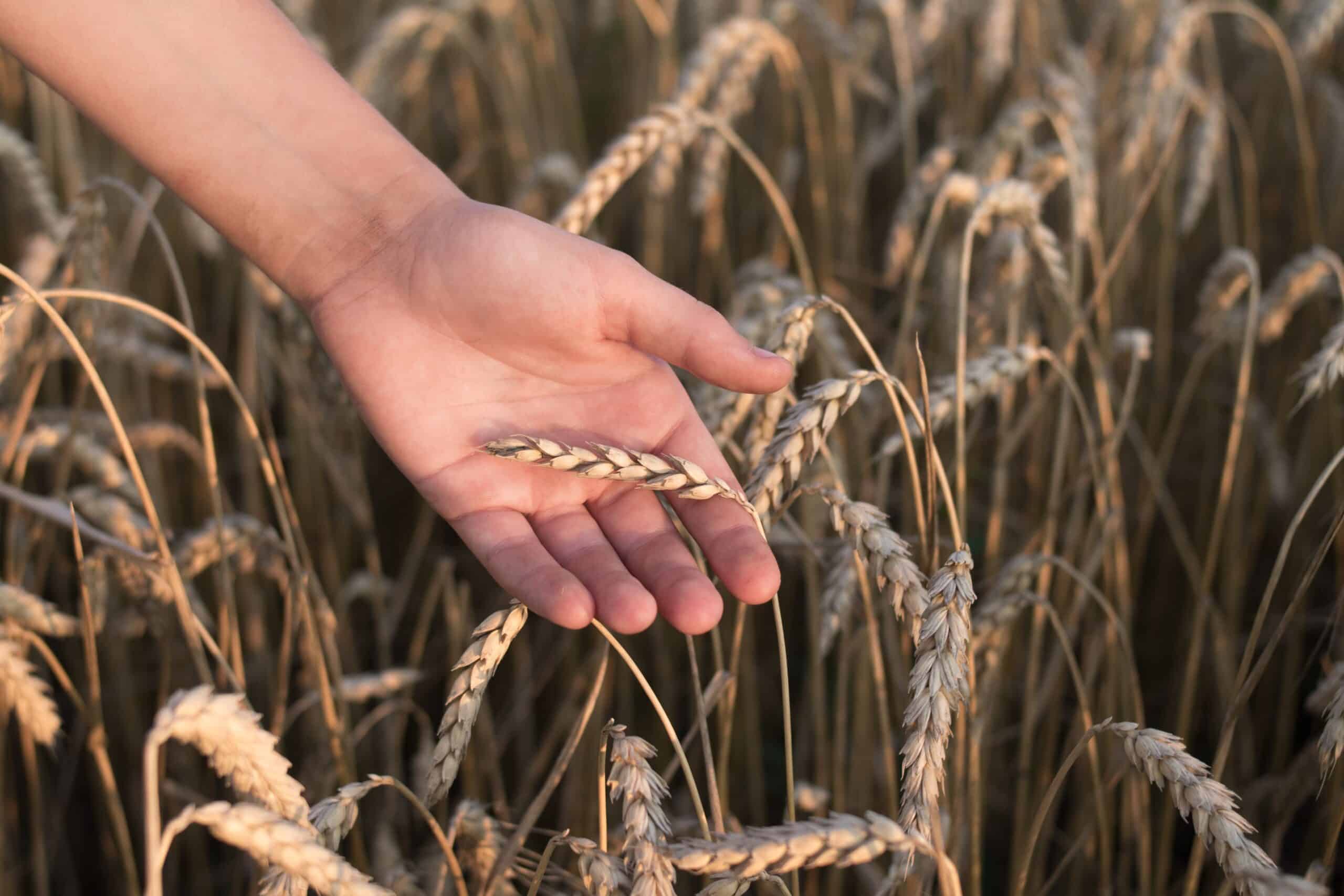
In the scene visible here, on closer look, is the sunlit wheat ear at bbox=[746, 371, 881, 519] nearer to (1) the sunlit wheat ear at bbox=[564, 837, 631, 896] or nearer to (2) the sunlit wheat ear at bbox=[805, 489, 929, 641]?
(2) the sunlit wheat ear at bbox=[805, 489, 929, 641]

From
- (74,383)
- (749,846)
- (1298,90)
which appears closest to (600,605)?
(749,846)

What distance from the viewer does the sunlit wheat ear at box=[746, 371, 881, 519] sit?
35.4 inches

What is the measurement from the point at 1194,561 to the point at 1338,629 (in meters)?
0.27

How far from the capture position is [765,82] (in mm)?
2945

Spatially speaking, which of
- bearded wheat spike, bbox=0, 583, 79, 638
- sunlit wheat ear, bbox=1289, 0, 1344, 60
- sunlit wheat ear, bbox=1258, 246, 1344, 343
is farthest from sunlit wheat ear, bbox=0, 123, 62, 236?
sunlit wheat ear, bbox=1289, 0, 1344, 60

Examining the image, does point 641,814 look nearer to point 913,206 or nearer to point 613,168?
point 613,168

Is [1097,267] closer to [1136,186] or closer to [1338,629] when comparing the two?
[1338,629]

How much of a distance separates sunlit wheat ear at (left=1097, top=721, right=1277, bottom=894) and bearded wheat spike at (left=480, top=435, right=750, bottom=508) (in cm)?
37

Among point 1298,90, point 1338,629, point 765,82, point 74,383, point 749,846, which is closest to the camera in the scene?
point 749,846

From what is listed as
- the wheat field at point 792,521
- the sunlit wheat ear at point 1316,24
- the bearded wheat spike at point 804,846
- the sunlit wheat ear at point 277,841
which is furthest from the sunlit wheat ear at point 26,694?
the sunlit wheat ear at point 1316,24

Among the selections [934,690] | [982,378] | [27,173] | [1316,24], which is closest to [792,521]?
[982,378]

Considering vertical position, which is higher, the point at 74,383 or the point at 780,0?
the point at 780,0

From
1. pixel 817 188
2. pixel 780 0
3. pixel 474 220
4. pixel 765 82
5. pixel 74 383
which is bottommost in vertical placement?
pixel 474 220

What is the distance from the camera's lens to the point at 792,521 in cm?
115
